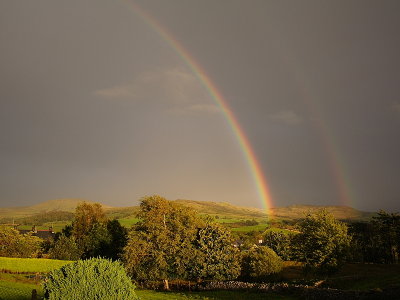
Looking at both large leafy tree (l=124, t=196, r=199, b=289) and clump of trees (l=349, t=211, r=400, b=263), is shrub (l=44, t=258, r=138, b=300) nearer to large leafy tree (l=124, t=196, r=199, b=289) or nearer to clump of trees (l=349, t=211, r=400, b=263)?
large leafy tree (l=124, t=196, r=199, b=289)

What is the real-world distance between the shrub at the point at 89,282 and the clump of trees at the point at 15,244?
85.9m

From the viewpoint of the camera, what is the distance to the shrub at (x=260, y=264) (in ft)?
201

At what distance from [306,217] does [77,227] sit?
72.2 meters

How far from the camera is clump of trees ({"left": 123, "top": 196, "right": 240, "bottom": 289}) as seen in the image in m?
52.1

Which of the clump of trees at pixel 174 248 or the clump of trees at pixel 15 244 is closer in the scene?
the clump of trees at pixel 174 248

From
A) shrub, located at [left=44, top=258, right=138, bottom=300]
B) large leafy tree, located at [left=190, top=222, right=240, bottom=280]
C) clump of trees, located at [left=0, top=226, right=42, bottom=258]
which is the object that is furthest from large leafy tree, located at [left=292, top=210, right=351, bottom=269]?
clump of trees, located at [left=0, top=226, right=42, bottom=258]

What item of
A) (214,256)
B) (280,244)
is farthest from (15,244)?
(280,244)

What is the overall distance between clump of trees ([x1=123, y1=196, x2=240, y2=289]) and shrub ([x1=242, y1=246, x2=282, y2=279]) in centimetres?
714

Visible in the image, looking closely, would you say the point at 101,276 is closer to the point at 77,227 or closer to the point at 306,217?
the point at 306,217

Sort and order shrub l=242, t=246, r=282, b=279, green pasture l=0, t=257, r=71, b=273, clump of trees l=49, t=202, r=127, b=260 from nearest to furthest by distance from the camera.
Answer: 1. shrub l=242, t=246, r=282, b=279
2. green pasture l=0, t=257, r=71, b=273
3. clump of trees l=49, t=202, r=127, b=260

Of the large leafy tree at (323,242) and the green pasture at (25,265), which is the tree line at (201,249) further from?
the green pasture at (25,265)

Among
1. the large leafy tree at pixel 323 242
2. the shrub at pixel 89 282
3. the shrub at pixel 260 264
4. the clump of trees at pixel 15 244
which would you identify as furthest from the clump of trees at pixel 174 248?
the clump of trees at pixel 15 244

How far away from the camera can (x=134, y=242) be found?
52500 millimetres

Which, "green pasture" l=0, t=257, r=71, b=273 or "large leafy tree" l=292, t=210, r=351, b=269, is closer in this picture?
"large leafy tree" l=292, t=210, r=351, b=269
